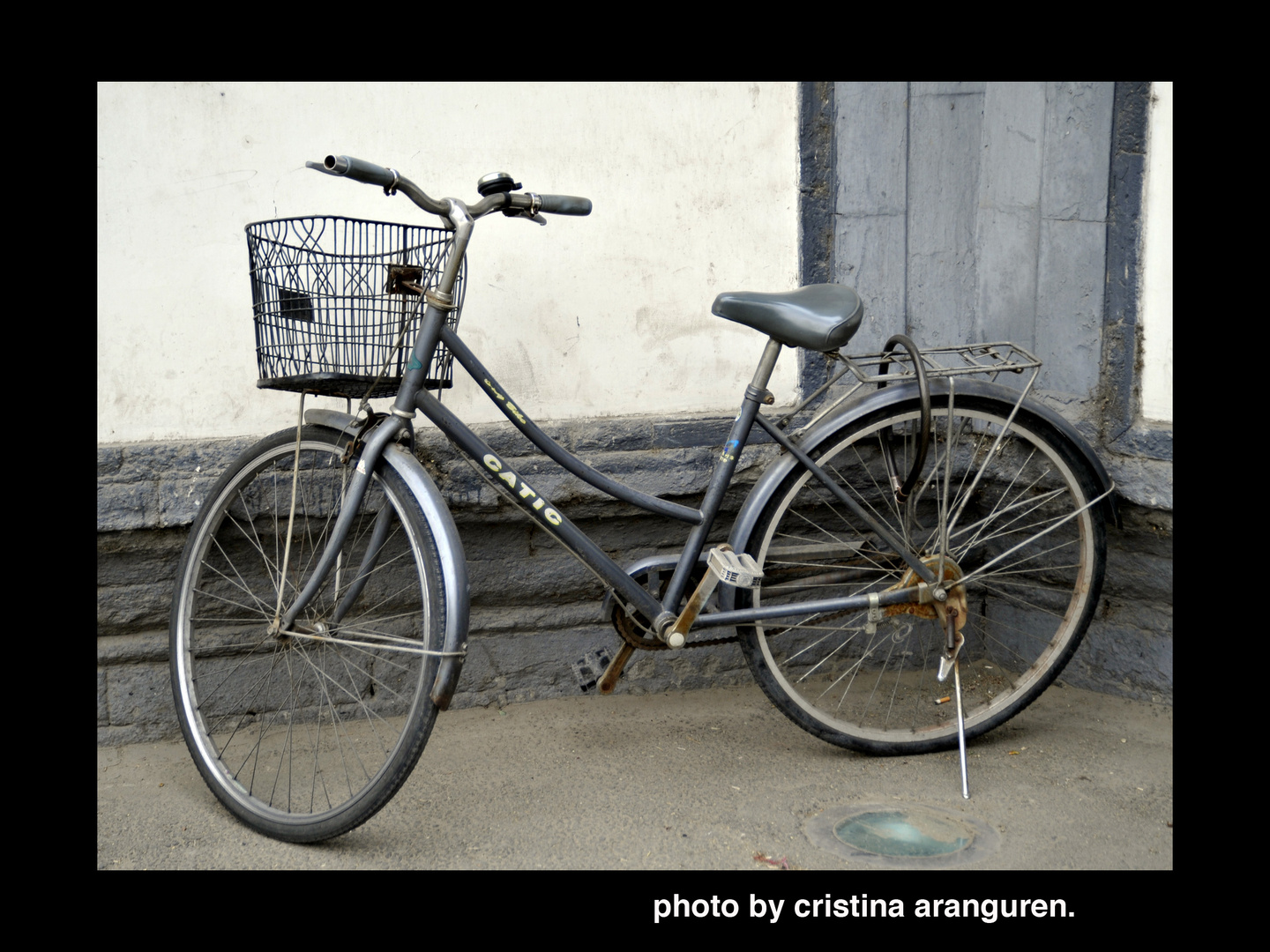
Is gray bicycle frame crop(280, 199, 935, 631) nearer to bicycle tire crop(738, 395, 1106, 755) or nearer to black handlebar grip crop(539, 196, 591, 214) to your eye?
bicycle tire crop(738, 395, 1106, 755)

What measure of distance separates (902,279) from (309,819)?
2446 millimetres

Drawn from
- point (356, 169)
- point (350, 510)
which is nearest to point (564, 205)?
point (356, 169)

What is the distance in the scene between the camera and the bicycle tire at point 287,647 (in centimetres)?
296

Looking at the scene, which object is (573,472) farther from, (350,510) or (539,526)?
(350,510)

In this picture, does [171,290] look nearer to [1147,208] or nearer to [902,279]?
[902,279]

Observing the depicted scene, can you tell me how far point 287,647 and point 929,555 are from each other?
183 centimetres

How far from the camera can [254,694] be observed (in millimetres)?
3492

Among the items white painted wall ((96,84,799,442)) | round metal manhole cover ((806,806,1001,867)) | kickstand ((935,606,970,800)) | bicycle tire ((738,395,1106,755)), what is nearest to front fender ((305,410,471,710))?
white painted wall ((96,84,799,442))

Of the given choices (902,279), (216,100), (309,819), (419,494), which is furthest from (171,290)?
(902,279)

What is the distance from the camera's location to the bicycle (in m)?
2.75

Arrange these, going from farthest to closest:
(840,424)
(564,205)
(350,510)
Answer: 1. (840,424)
2. (564,205)
3. (350,510)

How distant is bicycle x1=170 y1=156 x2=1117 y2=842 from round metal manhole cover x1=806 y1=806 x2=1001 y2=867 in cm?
21

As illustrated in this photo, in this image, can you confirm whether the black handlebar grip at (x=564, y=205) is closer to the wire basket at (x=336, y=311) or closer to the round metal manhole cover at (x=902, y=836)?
the wire basket at (x=336, y=311)

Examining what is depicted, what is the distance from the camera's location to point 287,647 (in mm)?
2904
